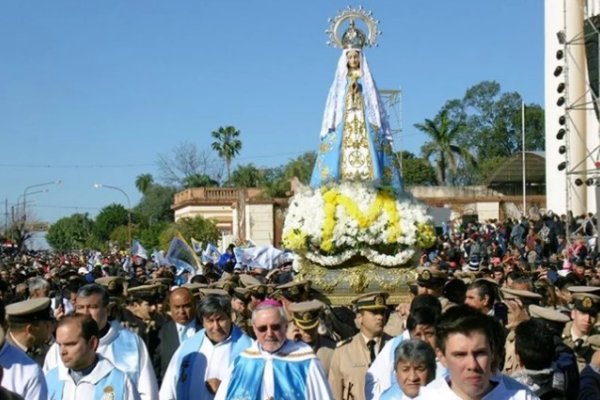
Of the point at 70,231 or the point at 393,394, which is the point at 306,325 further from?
the point at 70,231

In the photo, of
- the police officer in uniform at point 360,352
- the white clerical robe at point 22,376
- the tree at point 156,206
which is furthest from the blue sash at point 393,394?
the tree at point 156,206

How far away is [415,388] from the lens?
18.0 ft

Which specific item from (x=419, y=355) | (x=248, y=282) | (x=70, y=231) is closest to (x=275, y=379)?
(x=419, y=355)

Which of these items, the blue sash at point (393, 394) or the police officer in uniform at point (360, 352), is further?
the police officer in uniform at point (360, 352)

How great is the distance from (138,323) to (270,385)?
3.20 meters

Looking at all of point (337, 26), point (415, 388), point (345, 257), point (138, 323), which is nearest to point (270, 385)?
point (415, 388)

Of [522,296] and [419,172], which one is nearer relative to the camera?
[522,296]

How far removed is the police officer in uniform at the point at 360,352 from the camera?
6934 mm

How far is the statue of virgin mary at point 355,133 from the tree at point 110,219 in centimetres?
7727

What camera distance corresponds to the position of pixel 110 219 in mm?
92000

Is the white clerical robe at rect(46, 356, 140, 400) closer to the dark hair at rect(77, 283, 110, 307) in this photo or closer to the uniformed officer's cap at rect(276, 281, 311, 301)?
the dark hair at rect(77, 283, 110, 307)

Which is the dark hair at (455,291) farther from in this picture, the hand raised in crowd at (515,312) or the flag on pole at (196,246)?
the flag on pole at (196,246)

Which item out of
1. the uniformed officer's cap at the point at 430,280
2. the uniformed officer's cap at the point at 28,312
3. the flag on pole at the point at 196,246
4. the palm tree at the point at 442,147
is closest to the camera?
the uniformed officer's cap at the point at 28,312

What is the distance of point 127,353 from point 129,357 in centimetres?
4
